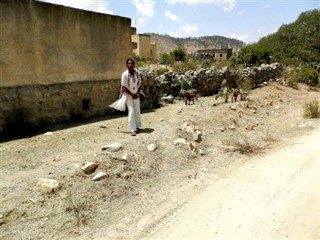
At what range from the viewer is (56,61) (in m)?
7.53

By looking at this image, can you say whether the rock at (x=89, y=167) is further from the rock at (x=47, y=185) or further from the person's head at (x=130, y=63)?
the person's head at (x=130, y=63)

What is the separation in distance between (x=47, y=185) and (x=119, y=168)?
3.94 ft

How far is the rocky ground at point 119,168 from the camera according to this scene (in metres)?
4.05

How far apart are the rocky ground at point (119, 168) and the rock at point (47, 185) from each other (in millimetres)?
38

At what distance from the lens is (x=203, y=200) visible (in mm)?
4555

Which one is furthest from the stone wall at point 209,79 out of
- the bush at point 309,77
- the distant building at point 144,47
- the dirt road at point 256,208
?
the distant building at point 144,47

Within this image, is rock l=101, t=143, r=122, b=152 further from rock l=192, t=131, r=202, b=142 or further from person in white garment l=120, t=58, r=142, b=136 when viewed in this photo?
rock l=192, t=131, r=202, b=142

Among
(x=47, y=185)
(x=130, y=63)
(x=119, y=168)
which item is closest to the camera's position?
(x=47, y=185)

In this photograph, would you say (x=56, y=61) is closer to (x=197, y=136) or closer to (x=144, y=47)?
(x=197, y=136)

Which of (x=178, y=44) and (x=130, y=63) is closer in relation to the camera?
(x=130, y=63)

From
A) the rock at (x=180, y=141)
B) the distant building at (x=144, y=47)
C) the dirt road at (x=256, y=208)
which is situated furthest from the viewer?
the distant building at (x=144, y=47)

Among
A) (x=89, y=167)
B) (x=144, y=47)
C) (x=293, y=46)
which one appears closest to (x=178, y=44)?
(x=144, y=47)

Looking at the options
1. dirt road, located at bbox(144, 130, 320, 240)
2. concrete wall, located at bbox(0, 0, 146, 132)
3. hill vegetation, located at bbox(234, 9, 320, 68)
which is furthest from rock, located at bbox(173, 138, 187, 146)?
hill vegetation, located at bbox(234, 9, 320, 68)

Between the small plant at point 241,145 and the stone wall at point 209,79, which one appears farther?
the stone wall at point 209,79
